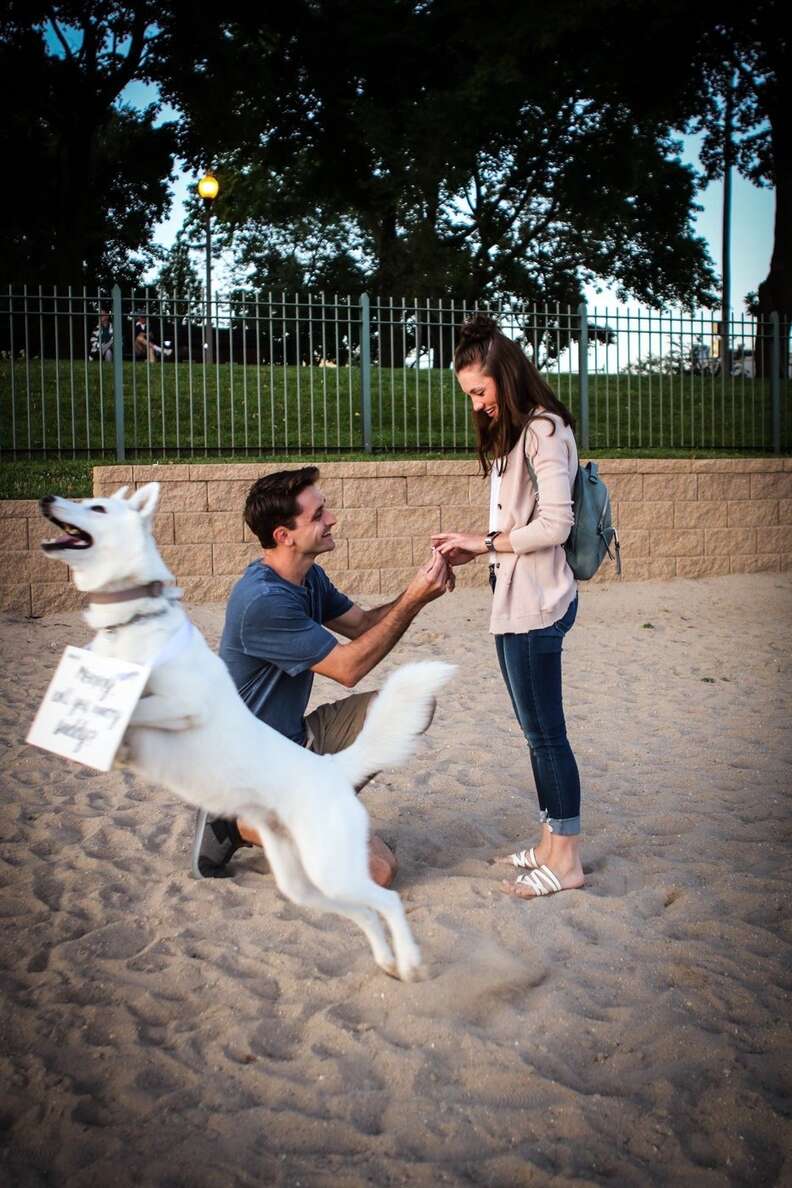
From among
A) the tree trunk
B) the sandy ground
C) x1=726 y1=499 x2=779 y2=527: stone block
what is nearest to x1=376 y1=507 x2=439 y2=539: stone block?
x1=726 y1=499 x2=779 y2=527: stone block

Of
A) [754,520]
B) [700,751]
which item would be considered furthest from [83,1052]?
[754,520]

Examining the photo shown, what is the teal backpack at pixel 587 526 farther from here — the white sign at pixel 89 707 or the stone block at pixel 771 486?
→ the stone block at pixel 771 486

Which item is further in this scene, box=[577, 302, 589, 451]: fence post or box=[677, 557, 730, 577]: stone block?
box=[577, 302, 589, 451]: fence post

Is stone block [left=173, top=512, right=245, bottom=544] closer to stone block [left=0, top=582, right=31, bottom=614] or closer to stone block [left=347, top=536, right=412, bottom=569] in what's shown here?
stone block [left=347, top=536, right=412, bottom=569]

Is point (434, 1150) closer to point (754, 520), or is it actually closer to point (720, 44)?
point (754, 520)

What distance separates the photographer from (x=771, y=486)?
36.9 feet

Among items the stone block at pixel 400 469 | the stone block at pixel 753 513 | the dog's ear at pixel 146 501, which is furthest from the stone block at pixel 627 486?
the dog's ear at pixel 146 501

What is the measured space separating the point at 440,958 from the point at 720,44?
23.2 meters

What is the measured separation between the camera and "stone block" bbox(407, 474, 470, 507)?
9883 mm

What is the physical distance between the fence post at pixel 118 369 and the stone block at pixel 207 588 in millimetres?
1643

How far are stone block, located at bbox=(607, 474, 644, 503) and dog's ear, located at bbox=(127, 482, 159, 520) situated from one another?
343 inches

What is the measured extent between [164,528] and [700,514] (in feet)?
19.4

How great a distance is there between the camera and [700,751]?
565 centimetres

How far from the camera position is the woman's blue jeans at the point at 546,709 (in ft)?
11.2
